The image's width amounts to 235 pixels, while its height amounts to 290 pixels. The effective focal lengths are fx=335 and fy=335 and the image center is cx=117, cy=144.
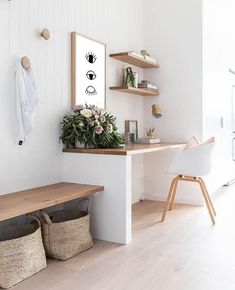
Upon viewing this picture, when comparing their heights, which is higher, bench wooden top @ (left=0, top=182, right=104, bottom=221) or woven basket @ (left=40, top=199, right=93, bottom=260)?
bench wooden top @ (left=0, top=182, right=104, bottom=221)

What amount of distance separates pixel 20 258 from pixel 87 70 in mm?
1788

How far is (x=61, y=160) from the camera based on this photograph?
9.35ft

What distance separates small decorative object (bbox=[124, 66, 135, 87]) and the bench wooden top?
4.64ft

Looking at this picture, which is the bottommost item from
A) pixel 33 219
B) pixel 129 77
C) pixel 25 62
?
pixel 33 219

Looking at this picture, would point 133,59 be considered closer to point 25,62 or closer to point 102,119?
point 102,119

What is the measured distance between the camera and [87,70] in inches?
122

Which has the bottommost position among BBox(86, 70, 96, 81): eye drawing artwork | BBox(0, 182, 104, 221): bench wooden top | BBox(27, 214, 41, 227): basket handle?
BBox(27, 214, 41, 227): basket handle

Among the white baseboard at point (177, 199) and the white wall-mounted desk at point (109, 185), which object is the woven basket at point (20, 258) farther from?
the white baseboard at point (177, 199)

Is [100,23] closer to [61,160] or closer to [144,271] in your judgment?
[61,160]

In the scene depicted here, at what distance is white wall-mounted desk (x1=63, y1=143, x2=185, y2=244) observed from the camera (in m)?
2.57

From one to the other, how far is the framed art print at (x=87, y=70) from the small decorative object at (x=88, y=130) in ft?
0.70

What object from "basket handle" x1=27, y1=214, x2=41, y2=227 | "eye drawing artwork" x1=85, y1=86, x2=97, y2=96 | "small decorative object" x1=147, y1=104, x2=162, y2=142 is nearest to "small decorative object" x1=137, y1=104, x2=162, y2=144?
"small decorative object" x1=147, y1=104, x2=162, y2=142

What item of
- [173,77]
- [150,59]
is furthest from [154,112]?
[150,59]

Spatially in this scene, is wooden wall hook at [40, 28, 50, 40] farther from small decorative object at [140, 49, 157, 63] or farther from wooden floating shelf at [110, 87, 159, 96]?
small decorative object at [140, 49, 157, 63]
